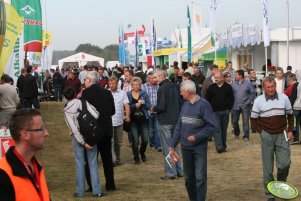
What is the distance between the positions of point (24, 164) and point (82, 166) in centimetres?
547

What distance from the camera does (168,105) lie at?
10.2m

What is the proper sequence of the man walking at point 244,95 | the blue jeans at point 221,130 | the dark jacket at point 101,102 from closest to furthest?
the dark jacket at point 101,102 → the blue jeans at point 221,130 → the man walking at point 244,95

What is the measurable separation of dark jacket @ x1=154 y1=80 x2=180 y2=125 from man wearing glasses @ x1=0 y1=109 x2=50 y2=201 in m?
6.74

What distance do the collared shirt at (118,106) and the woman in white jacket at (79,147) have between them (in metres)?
2.59

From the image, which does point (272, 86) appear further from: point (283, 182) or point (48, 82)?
point (48, 82)

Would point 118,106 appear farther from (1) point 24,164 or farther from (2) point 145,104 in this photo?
(1) point 24,164

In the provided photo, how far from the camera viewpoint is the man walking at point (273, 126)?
7.96m

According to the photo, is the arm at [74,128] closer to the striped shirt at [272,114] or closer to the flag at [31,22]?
the striped shirt at [272,114]

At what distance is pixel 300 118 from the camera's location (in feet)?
45.5

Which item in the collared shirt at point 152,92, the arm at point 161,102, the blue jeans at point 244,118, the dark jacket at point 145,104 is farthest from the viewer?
the blue jeans at point 244,118

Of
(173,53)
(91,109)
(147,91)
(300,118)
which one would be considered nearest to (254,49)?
(173,53)

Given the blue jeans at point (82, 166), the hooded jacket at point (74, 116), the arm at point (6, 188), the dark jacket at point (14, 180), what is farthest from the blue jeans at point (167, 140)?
the arm at point (6, 188)

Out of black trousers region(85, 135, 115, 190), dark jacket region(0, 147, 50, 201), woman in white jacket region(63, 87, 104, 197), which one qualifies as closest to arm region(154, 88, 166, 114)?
black trousers region(85, 135, 115, 190)

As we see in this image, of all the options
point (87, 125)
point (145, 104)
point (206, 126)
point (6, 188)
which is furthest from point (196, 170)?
point (6, 188)
